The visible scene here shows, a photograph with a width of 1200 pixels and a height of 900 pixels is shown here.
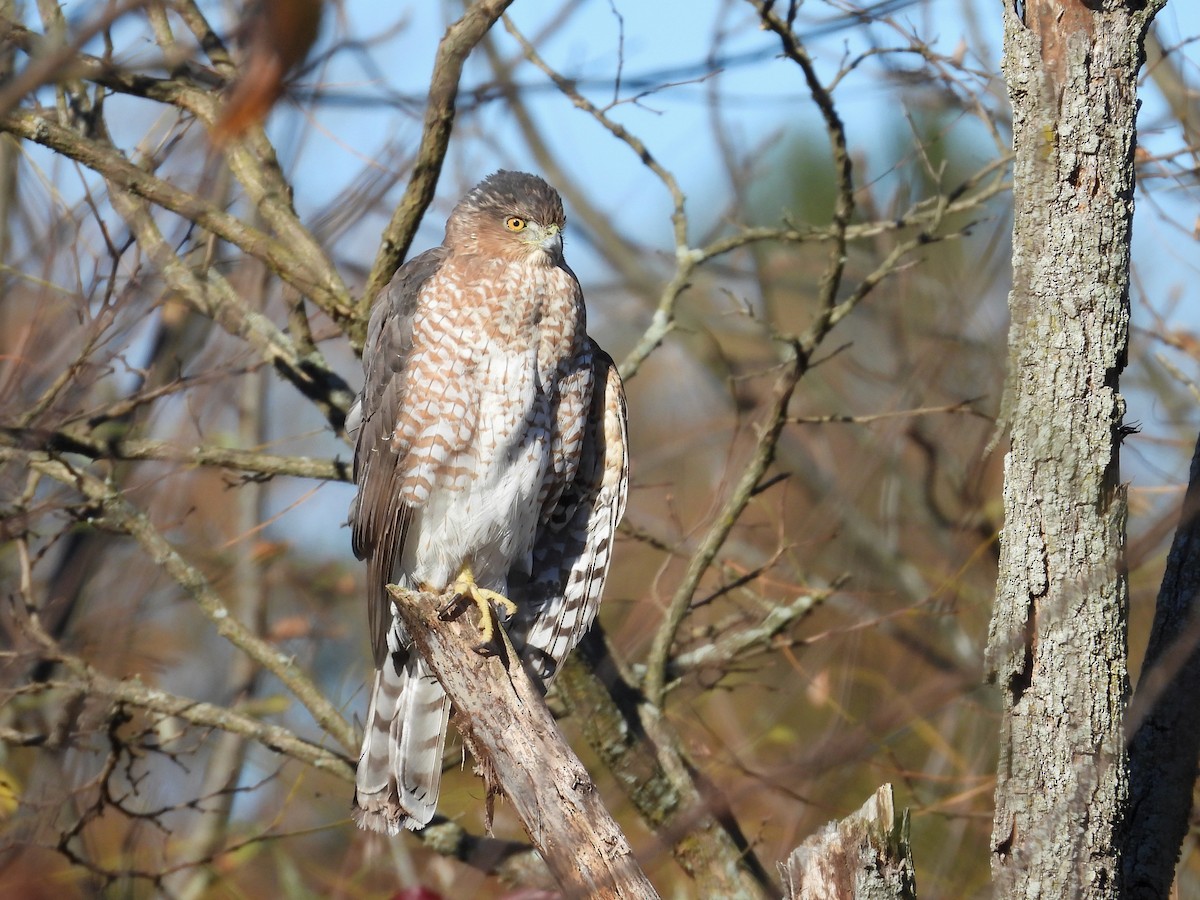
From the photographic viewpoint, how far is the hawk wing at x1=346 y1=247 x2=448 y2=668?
12.5 ft

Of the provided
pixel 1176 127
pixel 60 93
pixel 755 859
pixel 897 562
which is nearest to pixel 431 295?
pixel 60 93

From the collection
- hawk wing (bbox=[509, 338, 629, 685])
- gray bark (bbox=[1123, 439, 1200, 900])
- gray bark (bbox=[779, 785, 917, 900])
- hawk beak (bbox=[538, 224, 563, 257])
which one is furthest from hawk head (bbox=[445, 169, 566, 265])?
gray bark (bbox=[779, 785, 917, 900])

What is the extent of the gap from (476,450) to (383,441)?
298mm

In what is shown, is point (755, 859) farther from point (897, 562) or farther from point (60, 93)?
point (60, 93)

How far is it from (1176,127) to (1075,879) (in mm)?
2862

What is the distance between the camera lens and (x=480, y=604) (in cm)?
366

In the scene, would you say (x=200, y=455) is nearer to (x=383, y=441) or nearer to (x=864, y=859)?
(x=383, y=441)

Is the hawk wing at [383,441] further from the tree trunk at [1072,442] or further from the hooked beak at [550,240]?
the tree trunk at [1072,442]

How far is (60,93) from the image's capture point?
4.37 metres

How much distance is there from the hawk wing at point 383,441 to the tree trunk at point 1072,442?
1.95 metres

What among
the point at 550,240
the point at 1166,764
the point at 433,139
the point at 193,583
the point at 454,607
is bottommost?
the point at 1166,764

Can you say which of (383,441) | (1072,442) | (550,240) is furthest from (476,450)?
(1072,442)

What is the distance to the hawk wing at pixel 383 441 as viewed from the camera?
149 inches

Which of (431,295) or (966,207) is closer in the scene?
(431,295)
